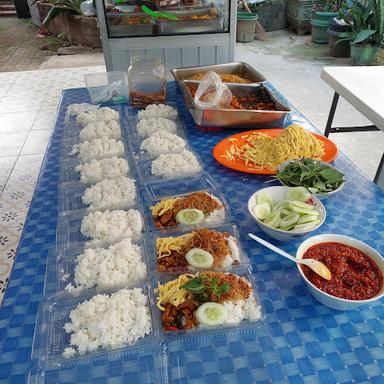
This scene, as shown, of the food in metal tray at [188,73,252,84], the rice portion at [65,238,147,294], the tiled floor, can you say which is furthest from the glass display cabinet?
the rice portion at [65,238,147,294]

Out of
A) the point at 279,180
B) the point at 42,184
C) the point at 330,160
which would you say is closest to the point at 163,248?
the point at 279,180

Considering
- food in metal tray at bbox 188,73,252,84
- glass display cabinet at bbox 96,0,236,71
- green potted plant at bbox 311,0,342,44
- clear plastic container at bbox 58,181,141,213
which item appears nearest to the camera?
clear plastic container at bbox 58,181,141,213

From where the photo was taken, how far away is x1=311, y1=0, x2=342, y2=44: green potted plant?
23.8 ft

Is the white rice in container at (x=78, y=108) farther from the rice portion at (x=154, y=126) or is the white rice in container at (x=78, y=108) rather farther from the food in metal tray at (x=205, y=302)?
the food in metal tray at (x=205, y=302)

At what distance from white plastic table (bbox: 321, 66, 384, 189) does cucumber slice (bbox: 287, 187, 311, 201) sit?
892 mm

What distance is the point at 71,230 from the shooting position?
139 centimetres

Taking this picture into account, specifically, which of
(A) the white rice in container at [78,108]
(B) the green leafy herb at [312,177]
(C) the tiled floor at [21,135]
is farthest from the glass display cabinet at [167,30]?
(B) the green leafy herb at [312,177]

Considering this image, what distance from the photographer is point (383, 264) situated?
1118mm

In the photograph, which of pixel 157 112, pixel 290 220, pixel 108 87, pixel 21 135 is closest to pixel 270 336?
pixel 290 220

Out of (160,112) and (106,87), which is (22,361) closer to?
(160,112)

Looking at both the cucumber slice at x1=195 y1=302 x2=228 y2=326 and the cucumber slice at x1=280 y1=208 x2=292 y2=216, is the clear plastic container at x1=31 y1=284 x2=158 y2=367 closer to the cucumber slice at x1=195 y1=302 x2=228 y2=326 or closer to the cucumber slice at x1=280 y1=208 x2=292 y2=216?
the cucumber slice at x1=195 y1=302 x2=228 y2=326

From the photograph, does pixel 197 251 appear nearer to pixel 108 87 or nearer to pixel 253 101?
pixel 253 101

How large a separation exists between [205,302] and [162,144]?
1.02m

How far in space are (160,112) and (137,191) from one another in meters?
0.81
